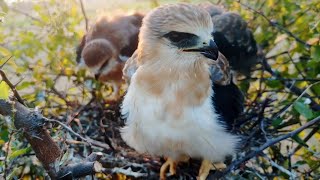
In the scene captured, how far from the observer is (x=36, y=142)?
1.37 m

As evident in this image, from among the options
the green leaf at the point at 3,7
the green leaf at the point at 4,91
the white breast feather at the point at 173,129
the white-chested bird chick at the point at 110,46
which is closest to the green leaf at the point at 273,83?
the white breast feather at the point at 173,129

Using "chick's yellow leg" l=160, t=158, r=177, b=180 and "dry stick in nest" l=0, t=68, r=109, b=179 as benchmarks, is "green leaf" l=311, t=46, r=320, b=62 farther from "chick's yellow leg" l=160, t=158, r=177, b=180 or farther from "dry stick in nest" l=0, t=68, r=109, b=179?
"dry stick in nest" l=0, t=68, r=109, b=179

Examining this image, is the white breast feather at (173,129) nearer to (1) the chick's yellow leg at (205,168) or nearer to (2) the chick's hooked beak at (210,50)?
(1) the chick's yellow leg at (205,168)

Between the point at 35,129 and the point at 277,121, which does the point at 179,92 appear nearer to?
the point at 277,121

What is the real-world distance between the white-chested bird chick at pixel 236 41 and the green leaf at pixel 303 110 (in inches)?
35.7

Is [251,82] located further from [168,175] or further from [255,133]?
[168,175]

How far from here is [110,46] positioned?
288cm

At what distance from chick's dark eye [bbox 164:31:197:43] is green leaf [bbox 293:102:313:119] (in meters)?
0.43

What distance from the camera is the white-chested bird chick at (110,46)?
2.68 metres

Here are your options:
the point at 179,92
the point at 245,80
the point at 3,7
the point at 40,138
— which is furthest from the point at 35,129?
the point at 245,80

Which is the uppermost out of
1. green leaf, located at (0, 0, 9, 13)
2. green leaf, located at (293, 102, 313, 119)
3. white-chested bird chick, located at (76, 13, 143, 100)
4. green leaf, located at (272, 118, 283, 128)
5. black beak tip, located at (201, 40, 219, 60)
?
green leaf, located at (0, 0, 9, 13)

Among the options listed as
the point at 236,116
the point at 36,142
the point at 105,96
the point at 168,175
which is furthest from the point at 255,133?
the point at 36,142

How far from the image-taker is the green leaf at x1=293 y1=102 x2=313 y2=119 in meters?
1.68

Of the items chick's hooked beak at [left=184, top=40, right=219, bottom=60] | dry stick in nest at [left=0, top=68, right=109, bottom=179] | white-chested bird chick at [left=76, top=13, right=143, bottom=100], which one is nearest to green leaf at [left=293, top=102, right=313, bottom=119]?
chick's hooked beak at [left=184, top=40, right=219, bottom=60]
